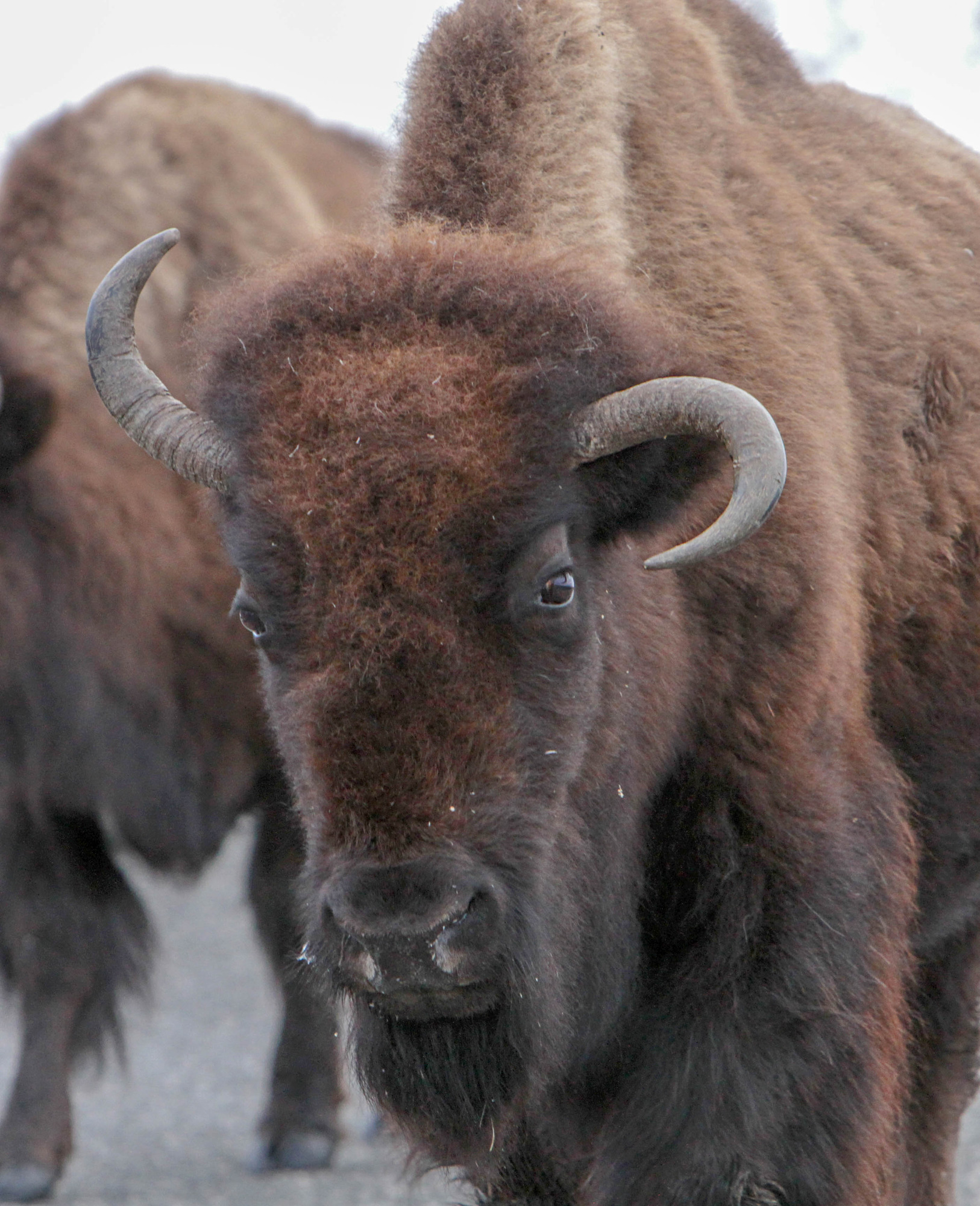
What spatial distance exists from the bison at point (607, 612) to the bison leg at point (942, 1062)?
33cm

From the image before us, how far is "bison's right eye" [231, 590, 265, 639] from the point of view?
9.67ft

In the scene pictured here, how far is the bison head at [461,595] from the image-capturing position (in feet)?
8.73

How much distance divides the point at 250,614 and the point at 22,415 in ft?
10.6

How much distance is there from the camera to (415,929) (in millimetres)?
2568

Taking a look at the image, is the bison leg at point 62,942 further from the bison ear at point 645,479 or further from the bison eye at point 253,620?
the bison ear at point 645,479

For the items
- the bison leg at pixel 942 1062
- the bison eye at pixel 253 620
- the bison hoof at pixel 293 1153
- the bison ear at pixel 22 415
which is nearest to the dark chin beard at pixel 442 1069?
the bison eye at pixel 253 620

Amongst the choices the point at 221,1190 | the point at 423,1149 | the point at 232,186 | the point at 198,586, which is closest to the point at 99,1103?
the point at 221,1190

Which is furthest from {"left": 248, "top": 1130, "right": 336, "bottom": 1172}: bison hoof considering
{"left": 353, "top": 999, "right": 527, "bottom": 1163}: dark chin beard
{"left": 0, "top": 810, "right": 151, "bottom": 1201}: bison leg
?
{"left": 353, "top": 999, "right": 527, "bottom": 1163}: dark chin beard

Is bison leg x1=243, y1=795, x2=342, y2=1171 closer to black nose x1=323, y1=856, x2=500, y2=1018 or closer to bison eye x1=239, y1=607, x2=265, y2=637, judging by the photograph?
bison eye x1=239, y1=607, x2=265, y2=637

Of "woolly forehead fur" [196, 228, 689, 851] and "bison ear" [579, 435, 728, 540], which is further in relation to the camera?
"bison ear" [579, 435, 728, 540]

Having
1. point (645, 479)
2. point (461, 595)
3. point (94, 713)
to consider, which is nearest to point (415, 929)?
point (461, 595)

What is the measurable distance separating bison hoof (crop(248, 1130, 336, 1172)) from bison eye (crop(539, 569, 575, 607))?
3752 millimetres

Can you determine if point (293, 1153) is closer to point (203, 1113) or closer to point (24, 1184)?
point (24, 1184)

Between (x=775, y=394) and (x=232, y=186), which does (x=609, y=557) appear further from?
(x=232, y=186)
